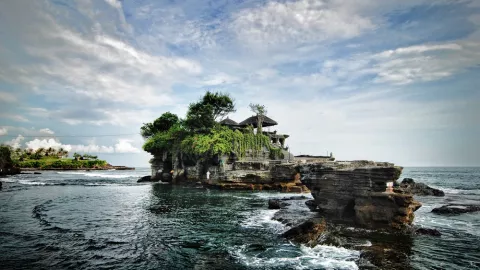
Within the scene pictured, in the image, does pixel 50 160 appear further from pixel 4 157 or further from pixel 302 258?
pixel 302 258

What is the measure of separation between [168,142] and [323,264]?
43740 millimetres

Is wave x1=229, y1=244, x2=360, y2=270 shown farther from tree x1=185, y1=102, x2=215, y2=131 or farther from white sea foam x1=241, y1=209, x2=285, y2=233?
tree x1=185, y1=102, x2=215, y2=131

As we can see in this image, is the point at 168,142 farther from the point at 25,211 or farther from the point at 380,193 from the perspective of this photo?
the point at 380,193

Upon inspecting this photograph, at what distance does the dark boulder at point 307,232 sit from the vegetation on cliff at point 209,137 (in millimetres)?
27889

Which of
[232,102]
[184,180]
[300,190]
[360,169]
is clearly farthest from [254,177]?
[360,169]

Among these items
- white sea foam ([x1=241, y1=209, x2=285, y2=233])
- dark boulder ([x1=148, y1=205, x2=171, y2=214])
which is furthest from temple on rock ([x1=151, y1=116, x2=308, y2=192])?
white sea foam ([x1=241, y1=209, x2=285, y2=233])

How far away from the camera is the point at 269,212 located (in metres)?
20.0

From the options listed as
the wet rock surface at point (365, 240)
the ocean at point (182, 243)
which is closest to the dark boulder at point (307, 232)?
the wet rock surface at point (365, 240)

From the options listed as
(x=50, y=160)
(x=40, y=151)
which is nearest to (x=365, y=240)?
(x=50, y=160)

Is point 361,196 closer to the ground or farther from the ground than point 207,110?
closer to the ground

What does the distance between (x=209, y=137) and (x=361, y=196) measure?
99.8 feet

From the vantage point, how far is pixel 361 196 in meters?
15.4

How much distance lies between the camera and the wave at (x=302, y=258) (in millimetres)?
9477

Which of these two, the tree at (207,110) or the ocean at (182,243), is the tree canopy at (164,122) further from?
the ocean at (182,243)
